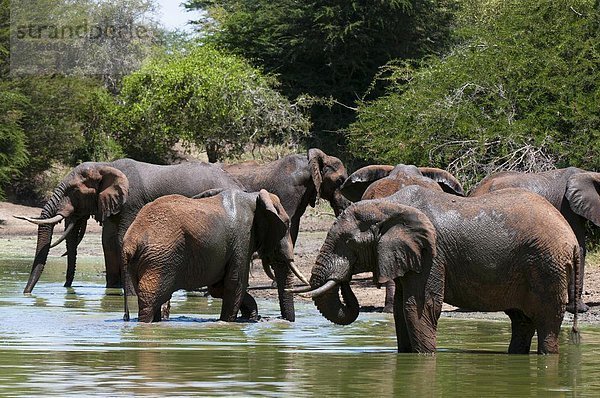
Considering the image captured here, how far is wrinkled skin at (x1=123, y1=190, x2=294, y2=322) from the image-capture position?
13.8 metres

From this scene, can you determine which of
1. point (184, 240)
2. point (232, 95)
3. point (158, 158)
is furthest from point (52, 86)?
point (184, 240)

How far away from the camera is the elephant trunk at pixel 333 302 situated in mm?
11250

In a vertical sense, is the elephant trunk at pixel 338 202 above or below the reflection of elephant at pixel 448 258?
above

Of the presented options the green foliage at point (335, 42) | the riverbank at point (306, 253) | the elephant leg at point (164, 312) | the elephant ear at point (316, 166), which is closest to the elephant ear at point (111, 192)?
the riverbank at point (306, 253)

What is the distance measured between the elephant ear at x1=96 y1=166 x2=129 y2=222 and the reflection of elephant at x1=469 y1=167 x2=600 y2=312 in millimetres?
4867

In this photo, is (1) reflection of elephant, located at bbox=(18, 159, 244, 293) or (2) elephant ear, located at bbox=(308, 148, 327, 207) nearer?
(1) reflection of elephant, located at bbox=(18, 159, 244, 293)

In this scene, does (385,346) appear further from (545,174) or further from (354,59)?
(354,59)

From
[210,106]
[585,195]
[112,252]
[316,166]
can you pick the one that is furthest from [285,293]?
[210,106]

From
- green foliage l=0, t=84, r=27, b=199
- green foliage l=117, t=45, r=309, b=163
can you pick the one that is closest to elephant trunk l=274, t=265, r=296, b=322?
green foliage l=117, t=45, r=309, b=163

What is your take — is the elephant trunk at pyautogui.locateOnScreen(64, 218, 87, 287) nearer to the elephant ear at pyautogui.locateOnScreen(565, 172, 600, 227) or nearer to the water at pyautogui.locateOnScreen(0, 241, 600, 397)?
the water at pyautogui.locateOnScreen(0, 241, 600, 397)

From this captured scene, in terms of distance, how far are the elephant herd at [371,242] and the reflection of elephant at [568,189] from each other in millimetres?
18

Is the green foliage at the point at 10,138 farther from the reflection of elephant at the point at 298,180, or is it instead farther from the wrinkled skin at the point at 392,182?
the wrinkled skin at the point at 392,182

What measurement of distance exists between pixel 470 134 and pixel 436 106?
43.7 inches

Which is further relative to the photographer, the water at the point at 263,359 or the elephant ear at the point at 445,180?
the elephant ear at the point at 445,180
